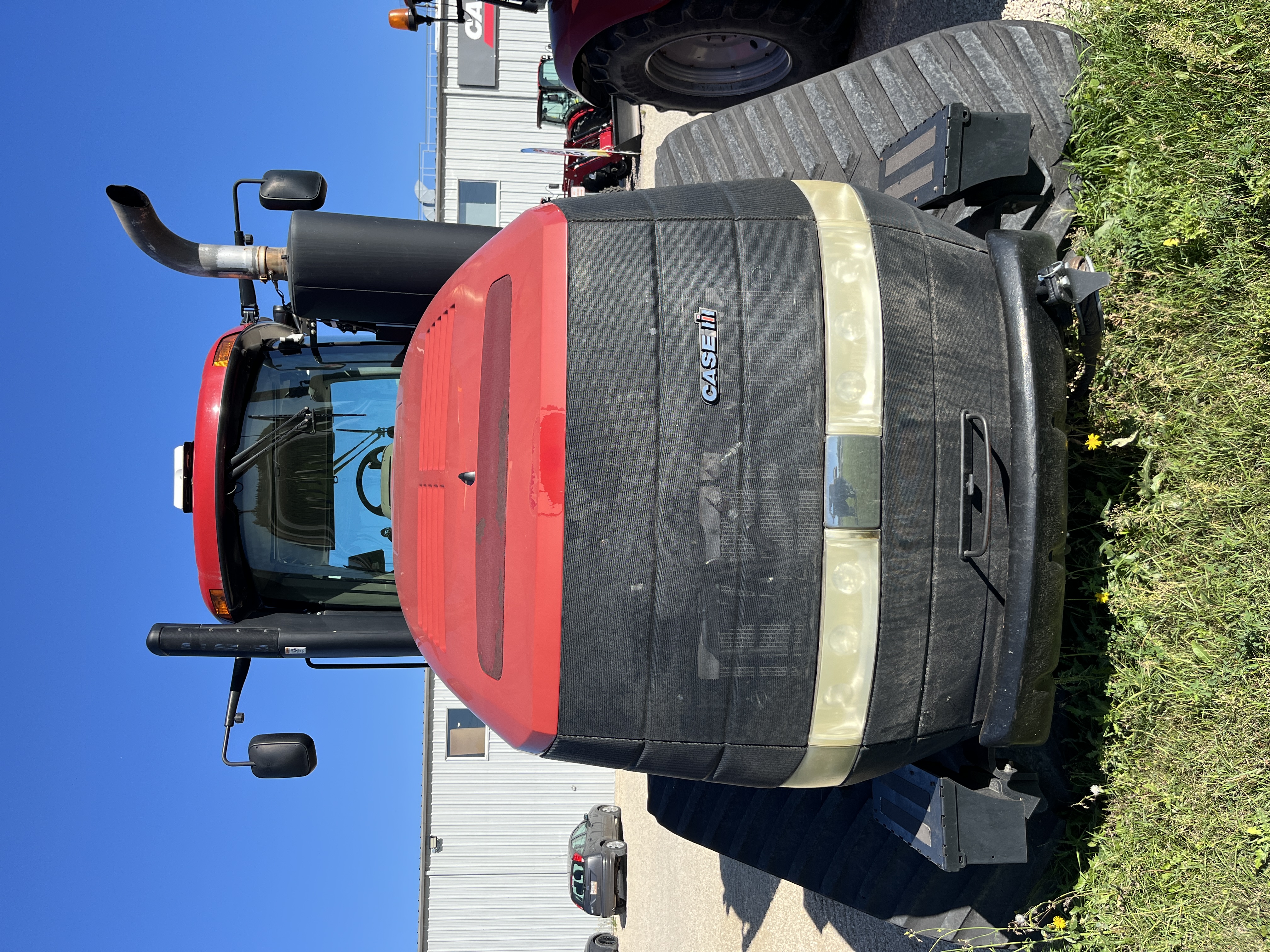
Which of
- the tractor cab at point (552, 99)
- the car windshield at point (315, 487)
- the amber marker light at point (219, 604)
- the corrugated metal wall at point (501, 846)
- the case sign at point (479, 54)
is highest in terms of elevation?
the case sign at point (479, 54)

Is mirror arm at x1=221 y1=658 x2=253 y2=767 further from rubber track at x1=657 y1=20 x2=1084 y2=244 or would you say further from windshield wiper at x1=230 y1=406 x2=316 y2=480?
rubber track at x1=657 y1=20 x2=1084 y2=244

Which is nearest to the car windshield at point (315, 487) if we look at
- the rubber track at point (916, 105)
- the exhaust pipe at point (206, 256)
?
the exhaust pipe at point (206, 256)

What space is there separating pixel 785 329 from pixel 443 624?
1.41 metres

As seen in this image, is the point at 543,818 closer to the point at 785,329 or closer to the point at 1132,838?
the point at 1132,838

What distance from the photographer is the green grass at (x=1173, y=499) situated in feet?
9.98

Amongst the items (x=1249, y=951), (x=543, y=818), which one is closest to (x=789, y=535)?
(x=1249, y=951)

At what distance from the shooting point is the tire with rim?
4.63 metres

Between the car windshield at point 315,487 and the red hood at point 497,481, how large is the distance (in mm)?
700

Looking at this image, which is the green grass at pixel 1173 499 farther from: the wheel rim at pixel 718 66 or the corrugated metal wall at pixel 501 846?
the corrugated metal wall at pixel 501 846

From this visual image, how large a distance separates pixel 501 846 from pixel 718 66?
12.0 metres

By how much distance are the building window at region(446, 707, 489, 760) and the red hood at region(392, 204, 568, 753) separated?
1156 cm

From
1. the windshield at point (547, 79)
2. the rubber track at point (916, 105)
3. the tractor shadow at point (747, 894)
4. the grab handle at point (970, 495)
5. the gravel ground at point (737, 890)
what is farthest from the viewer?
the windshield at point (547, 79)

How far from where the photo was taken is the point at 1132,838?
10.8ft

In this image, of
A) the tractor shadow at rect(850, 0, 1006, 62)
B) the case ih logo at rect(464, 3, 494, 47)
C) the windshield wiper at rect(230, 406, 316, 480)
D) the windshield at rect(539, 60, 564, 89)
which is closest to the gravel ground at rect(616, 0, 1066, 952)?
the tractor shadow at rect(850, 0, 1006, 62)
